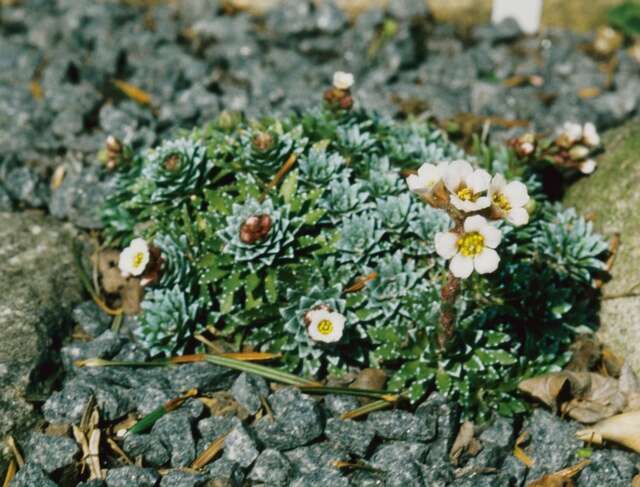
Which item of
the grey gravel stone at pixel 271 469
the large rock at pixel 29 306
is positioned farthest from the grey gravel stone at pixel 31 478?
the grey gravel stone at pixel 271 469

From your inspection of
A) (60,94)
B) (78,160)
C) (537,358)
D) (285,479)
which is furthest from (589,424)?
(60,94)

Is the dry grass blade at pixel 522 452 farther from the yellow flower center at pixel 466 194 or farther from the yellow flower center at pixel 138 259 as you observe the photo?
the yellow flower center at pixel 138 259

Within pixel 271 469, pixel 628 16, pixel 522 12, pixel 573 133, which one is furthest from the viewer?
pixel 522 12

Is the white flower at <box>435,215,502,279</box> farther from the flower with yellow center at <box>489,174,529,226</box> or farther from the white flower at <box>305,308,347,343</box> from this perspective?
the white flower at <box>305,308,347,343</box>

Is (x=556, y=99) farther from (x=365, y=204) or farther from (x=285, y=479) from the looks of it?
(x=285, y=479)

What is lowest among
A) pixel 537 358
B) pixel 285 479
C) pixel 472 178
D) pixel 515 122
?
pixel 285 479

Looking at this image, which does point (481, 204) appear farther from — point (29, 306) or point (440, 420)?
point (29, 306)

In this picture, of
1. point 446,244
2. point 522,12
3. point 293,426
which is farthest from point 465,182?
point 522,12
